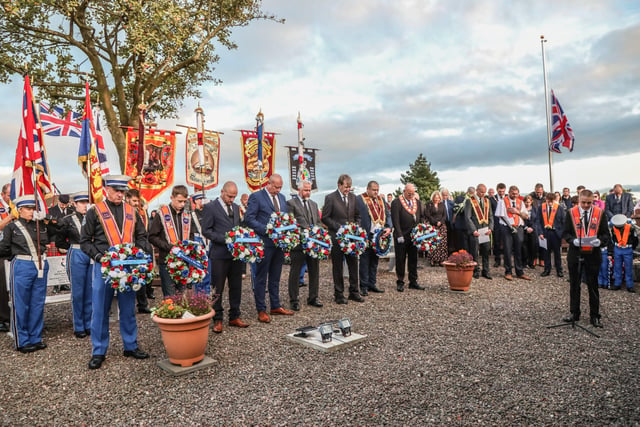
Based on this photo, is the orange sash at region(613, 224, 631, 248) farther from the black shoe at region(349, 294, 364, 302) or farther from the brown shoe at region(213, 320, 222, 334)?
the brown shoe at region(213, 320, 222, 334)

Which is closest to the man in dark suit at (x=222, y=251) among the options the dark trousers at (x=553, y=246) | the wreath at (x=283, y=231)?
the wreath at (x=283, y=231)

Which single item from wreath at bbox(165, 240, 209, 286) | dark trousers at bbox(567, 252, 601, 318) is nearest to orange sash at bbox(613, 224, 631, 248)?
dark trousers at bbox(567, 252, 601, 318)

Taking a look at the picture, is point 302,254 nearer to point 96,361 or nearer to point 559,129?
point 96,361

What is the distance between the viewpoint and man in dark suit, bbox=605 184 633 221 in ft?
45.2

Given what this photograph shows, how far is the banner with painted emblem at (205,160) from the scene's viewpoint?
46.2 feet

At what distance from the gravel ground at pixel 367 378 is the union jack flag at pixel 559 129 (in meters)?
13.3

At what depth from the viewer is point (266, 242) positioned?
7402 mm

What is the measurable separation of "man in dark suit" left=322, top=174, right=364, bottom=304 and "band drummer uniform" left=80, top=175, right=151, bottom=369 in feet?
12.9

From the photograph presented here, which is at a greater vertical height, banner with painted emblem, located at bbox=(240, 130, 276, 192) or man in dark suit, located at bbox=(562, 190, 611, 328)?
banner with painted emblem, located at bbox=(240, 130, 276, 192)

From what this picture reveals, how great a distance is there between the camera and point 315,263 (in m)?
8.22

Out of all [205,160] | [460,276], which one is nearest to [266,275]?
[460,276]

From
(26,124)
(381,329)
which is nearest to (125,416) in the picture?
(381,329)

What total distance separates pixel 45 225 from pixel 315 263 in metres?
4.52

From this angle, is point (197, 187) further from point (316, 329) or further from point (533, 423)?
point (533, 423)
